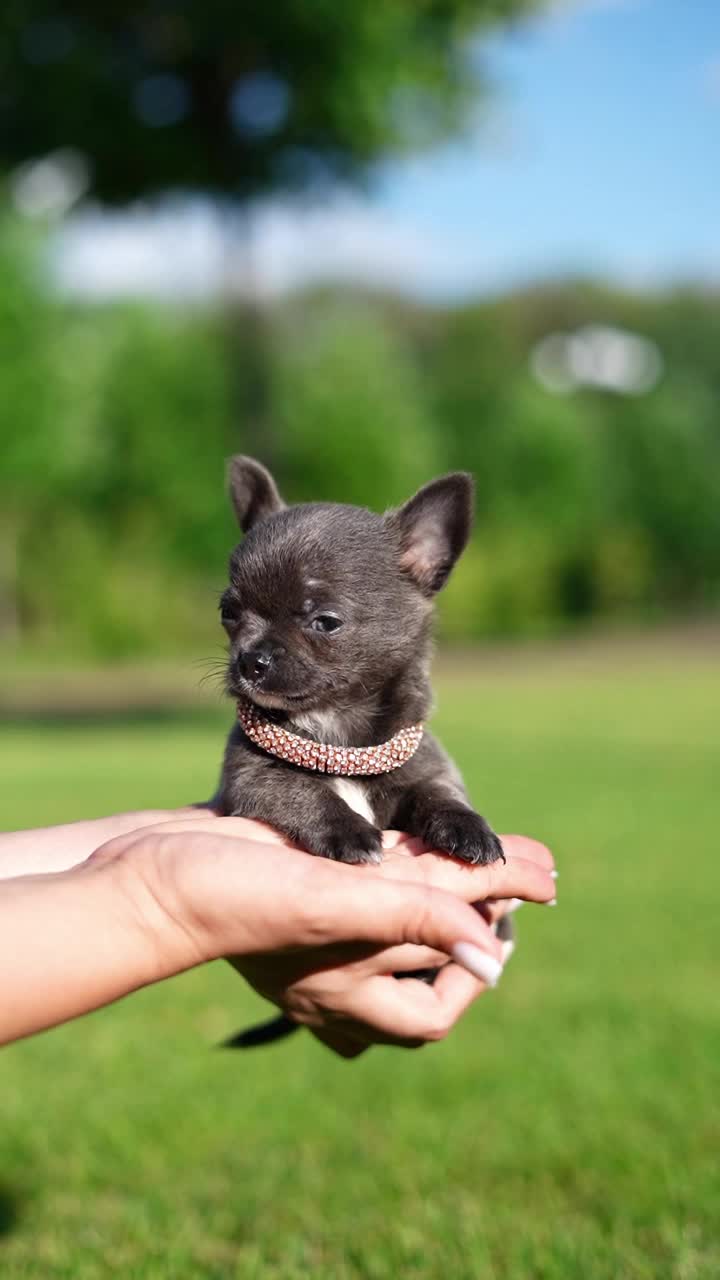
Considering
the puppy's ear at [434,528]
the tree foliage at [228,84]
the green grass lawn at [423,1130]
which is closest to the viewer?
the puppy's ear at [434,528]

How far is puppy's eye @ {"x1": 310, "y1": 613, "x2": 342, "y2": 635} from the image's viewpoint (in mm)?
3713

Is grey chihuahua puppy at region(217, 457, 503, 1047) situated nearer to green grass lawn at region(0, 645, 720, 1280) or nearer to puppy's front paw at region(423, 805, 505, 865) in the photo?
puppy's front paw at region(423, 805, 505, 865)

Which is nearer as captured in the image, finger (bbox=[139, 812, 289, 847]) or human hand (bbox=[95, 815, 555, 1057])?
human hand (bbox=[95, 815, 555, 1057])

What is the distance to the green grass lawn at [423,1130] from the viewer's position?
459cm

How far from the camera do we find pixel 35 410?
30.7 m

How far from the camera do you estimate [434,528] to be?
4.07 metres

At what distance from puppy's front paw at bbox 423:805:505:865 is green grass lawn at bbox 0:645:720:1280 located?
993mm

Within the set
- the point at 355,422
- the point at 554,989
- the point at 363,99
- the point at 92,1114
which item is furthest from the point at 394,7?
the point at 355,422

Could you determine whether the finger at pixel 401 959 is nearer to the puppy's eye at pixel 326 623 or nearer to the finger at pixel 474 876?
the finger at pixel 474 876

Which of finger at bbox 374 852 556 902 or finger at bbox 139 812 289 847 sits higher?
finger at bbox 139 812 289 847

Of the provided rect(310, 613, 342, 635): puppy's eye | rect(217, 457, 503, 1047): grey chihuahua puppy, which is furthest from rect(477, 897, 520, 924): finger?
rect(310, 613, 342, 635): puppy's eye

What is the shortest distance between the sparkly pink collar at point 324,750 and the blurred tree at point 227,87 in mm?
21695

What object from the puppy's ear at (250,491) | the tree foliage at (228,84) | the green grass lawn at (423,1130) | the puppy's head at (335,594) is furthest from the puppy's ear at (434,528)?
the tree foliage at (228,84)

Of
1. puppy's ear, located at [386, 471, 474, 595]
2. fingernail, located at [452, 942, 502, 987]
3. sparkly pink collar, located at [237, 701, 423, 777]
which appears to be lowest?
fingernail, located at [452, 942, 502, 987]
